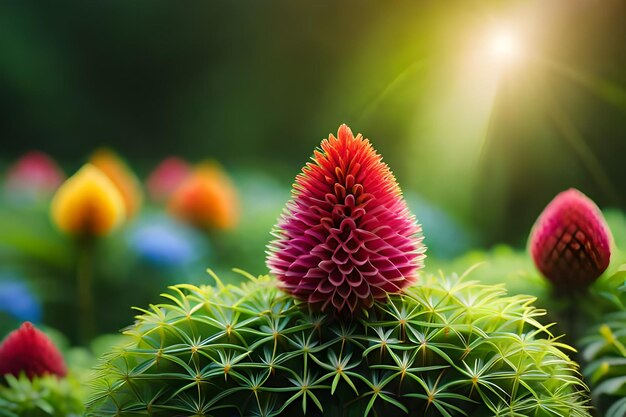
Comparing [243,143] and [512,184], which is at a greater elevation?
→ [243,143]

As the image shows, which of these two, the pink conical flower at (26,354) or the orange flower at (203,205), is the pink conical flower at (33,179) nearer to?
the orange flower at (203,205)

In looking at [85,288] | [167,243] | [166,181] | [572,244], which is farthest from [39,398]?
[166,181]

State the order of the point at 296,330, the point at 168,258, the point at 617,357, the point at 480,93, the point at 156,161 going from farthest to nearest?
the point at 156,161 < the point at 480,93 < the point at 168,258 < the point at 617,357 < the point at 296,330

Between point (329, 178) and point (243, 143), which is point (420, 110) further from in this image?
point (329, 178)

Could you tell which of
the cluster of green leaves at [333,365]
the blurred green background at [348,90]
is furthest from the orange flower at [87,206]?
the blurred green background at [348,90]

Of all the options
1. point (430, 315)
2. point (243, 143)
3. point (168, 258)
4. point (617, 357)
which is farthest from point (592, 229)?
point (243, 143)

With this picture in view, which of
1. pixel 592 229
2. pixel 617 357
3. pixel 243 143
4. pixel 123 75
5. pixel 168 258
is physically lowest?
pixel 617 357

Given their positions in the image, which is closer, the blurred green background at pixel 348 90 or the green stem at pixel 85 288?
the green stem at pixel 85 288
